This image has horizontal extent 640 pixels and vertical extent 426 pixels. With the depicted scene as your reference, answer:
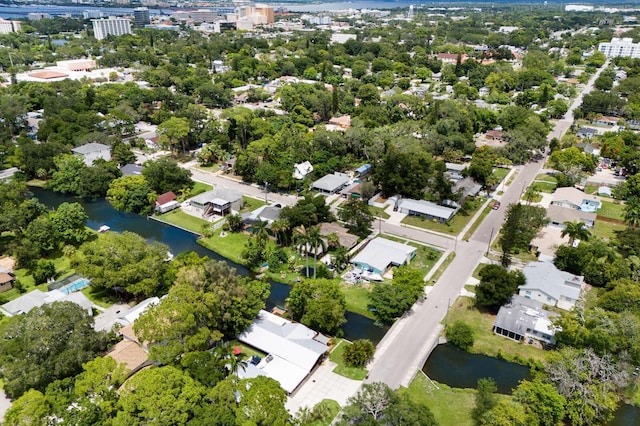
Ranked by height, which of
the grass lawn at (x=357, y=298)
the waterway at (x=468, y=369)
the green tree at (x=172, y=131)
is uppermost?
the green tree at (x=172, y=131)

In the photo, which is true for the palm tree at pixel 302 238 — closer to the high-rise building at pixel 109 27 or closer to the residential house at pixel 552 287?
the residential house at pixel 552 287

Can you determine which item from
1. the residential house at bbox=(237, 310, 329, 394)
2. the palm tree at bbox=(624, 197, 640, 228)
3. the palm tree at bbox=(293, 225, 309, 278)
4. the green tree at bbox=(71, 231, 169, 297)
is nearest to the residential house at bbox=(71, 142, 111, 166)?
the green tree at bbox=(71, 231, 169, 297)

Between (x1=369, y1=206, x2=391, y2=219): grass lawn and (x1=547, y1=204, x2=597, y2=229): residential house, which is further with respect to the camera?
(x1=369, y1=206, x2=391, y2=219): grass lawn

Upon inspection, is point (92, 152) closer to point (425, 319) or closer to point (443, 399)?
point (425, 319)

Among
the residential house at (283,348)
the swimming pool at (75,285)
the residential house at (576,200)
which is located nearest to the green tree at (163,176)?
the swimming pool at (75,285)

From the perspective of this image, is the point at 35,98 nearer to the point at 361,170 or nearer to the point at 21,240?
the point at 21,240

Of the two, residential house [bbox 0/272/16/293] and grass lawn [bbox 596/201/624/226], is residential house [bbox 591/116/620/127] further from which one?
residential house [bbox 0/272/16/293]

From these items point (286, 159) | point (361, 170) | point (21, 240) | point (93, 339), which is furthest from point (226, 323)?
point (361, 170)
